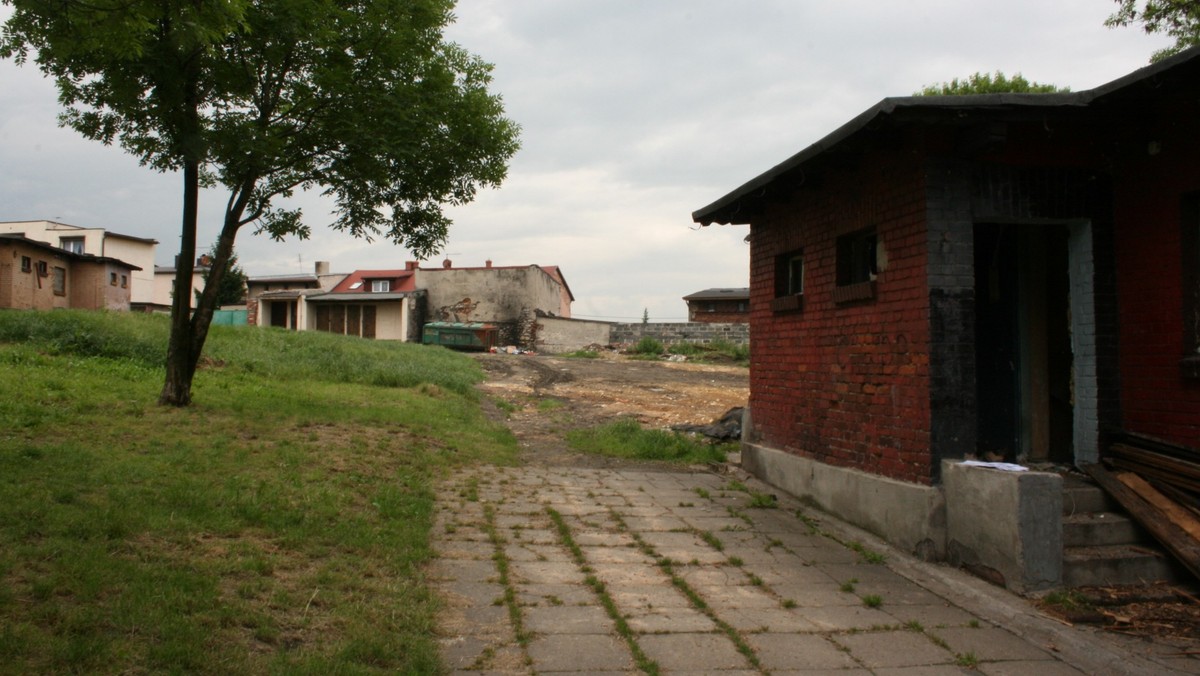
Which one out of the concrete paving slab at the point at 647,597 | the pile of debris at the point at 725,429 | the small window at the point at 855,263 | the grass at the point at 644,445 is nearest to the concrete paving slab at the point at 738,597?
the concrete paving slab at the point at 647,597

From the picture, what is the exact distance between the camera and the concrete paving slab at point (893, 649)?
3.66 metres

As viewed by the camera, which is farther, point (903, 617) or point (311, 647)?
point (903, 617)

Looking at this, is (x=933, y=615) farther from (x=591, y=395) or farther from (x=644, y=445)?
(x=591, y=395)

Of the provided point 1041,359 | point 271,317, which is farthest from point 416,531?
point 271,317

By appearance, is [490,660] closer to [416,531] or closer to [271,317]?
[416,531]

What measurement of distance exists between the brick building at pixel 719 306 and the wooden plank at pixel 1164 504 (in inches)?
1394

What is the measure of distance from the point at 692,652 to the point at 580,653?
0.55 m

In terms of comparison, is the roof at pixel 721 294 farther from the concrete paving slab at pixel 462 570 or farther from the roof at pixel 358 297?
the concrete paving slab at pixel 462 570

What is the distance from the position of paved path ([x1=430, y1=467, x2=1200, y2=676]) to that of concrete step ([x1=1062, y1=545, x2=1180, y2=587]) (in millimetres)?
497

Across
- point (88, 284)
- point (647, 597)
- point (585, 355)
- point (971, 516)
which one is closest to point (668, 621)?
point (647, 597)

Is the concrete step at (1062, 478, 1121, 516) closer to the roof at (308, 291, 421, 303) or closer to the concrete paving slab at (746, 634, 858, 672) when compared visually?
the concrete paving slab at (746, 634, 858, 672)

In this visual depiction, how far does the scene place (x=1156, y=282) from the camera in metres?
5.48

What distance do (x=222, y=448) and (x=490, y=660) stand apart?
16.8 feet

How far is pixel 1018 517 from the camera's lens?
15.3ft
